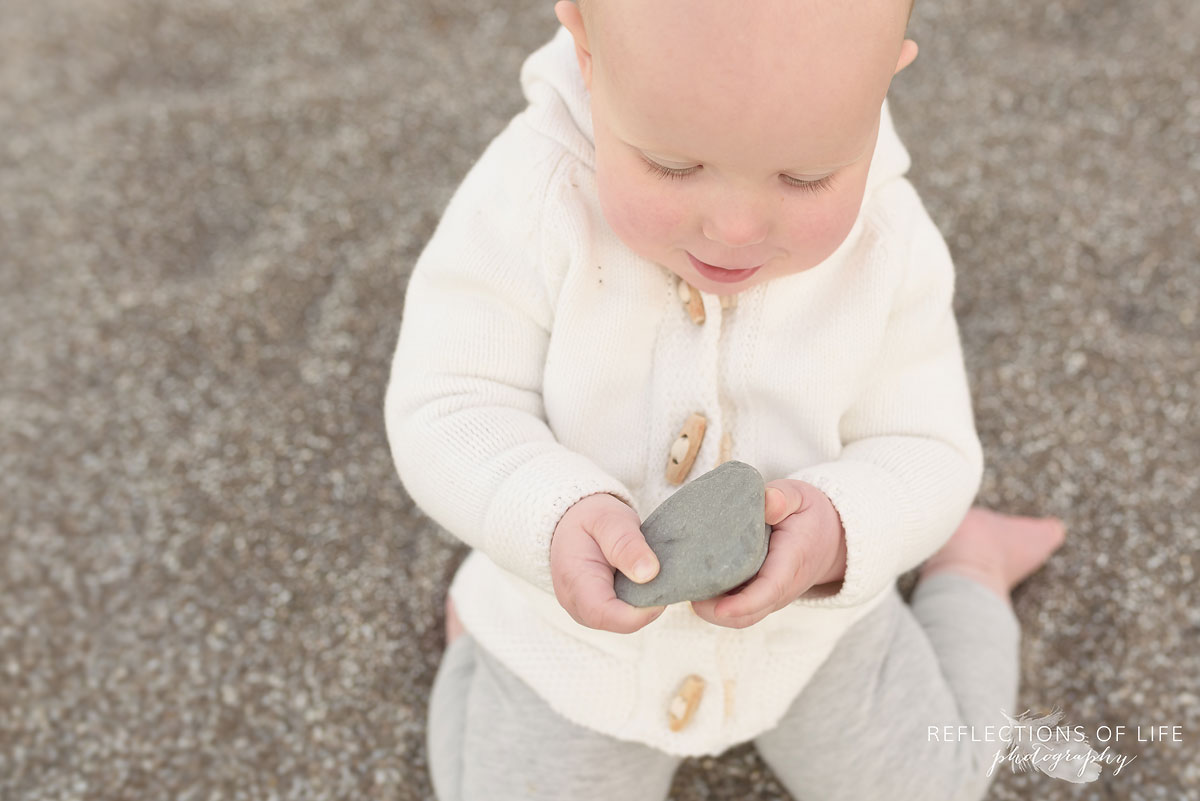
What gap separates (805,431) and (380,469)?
3.04 feet

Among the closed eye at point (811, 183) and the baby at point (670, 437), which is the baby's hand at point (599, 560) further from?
the closed eye at point (811, 183)

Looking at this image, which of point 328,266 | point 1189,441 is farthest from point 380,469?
point 1189,441

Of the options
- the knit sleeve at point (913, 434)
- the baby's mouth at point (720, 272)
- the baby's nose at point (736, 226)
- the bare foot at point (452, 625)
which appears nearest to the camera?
the baby's nose at point (736, 226)

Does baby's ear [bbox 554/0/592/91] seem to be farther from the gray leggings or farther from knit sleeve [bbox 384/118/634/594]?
the gray leggings

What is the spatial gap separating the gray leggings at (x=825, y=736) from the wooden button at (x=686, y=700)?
0.14m

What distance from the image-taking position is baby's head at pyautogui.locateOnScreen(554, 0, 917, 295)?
91 centimetres

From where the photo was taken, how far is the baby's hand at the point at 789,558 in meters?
1.09

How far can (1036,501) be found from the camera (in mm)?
1935

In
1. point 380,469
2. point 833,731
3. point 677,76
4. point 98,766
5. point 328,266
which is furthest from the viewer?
point 328,266

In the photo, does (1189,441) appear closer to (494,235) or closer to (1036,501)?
(1036,501)

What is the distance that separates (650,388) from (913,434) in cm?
37

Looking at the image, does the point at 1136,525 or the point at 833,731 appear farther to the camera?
the point at 1136,525
